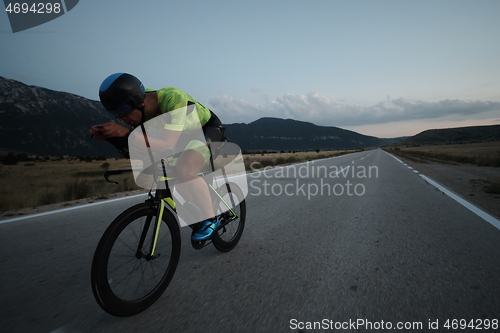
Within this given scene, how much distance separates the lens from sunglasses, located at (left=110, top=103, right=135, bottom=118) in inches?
71.6

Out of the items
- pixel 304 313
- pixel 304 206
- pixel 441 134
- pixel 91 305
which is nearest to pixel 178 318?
pixel 91 305

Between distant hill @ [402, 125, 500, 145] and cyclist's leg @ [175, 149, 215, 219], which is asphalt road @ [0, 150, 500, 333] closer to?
cyclist's leg @ [175, 149, 215, 219]

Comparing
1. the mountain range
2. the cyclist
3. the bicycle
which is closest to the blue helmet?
the cyclist

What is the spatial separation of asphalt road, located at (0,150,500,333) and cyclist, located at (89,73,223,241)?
23.9 inches

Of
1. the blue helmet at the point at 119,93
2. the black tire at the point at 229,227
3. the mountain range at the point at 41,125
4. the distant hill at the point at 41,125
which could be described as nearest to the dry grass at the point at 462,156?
the black tire at the point at 229,227

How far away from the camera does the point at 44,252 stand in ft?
9.09

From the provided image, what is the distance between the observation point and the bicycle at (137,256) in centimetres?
159

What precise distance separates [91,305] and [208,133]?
5.63ft

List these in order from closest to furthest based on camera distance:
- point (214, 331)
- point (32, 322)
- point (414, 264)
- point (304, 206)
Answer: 1. point (214, 331)
2. point (32, 322)
3. point (414, 264)
4. point (304, 206)

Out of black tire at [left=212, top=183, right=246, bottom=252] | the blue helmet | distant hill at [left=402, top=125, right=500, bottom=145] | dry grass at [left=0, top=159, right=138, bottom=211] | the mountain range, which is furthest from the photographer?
distant hill at [left=402, top=125, right=500, bottom=145]

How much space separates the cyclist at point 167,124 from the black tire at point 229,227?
0.21 metres

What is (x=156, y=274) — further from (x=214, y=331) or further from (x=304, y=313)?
(x=304, y=313)

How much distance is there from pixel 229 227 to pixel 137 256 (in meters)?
1.28

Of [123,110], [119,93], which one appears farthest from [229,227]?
[119,93]
